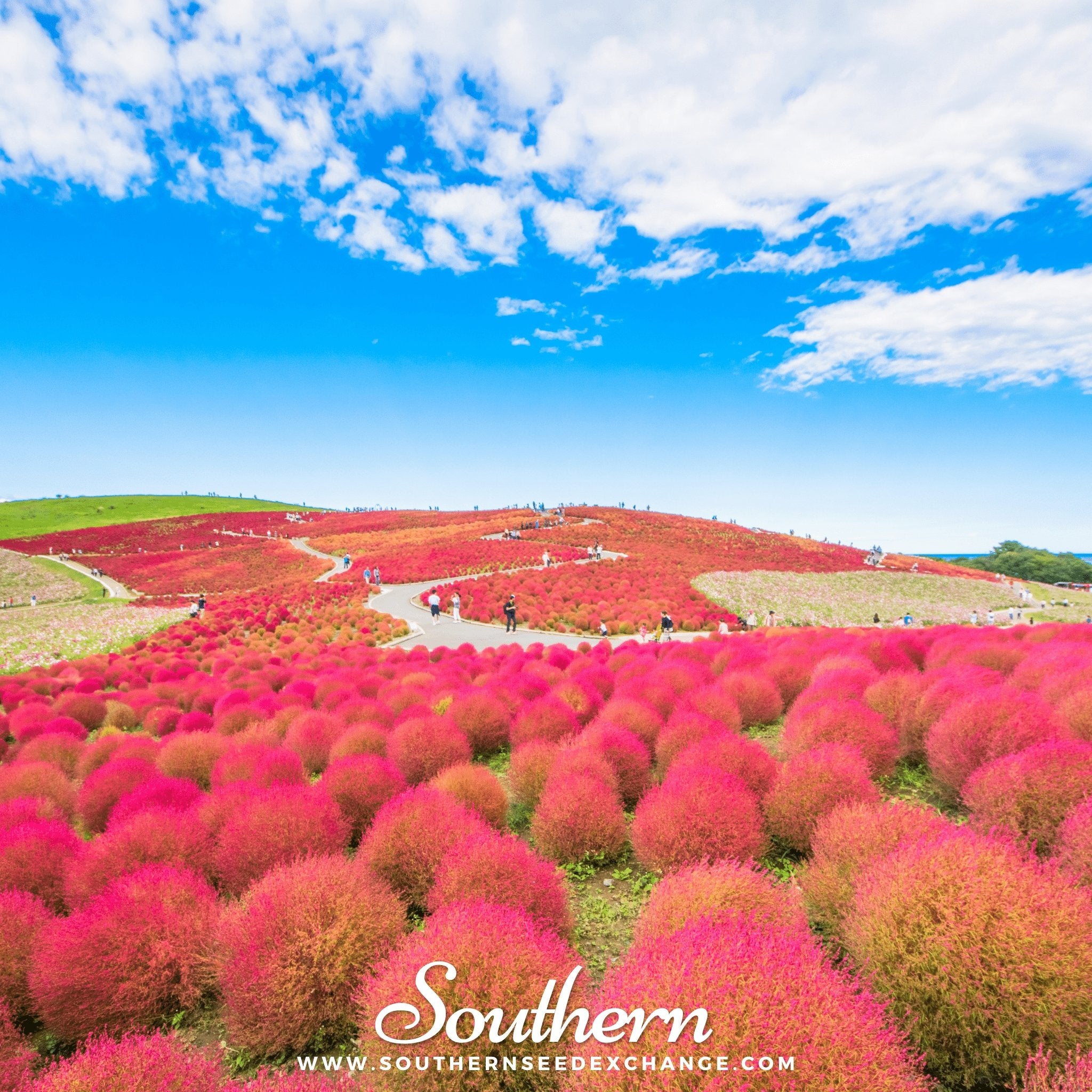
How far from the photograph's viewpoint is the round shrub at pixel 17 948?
12.4 feet

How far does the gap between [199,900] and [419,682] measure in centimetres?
677

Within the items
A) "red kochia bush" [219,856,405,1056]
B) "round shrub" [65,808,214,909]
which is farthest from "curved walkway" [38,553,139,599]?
"red kochia bush" [219,856,405,1056]

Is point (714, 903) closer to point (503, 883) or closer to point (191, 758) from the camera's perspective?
point (503, 883)

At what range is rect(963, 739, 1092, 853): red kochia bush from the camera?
14.1 ft

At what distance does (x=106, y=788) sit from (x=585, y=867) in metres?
6.01

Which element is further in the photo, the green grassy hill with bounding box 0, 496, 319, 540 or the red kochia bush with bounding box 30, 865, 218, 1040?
the green grassy hill with bounding box 0, 496, 319, 540

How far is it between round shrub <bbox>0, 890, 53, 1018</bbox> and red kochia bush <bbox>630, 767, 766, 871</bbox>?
464cm

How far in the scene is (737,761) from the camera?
552cm

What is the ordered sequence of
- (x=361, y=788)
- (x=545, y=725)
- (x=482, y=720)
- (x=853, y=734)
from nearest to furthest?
(x=361, y=788) < (x=853, y=734) < (x=545, y=725) < (x=482, y=720)

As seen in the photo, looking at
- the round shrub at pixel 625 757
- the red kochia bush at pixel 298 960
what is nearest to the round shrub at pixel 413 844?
the red kochia bush at pixel 298 960

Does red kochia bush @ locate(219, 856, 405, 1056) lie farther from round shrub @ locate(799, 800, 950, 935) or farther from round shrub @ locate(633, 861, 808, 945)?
round shrub @ locate(799, 800, 950, 935)

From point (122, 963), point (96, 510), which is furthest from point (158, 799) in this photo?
point (96, 510)

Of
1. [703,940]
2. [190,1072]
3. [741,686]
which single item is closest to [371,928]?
[190,1072]

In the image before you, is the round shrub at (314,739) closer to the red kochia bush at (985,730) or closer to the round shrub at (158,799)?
the round shrub at (158,799)
